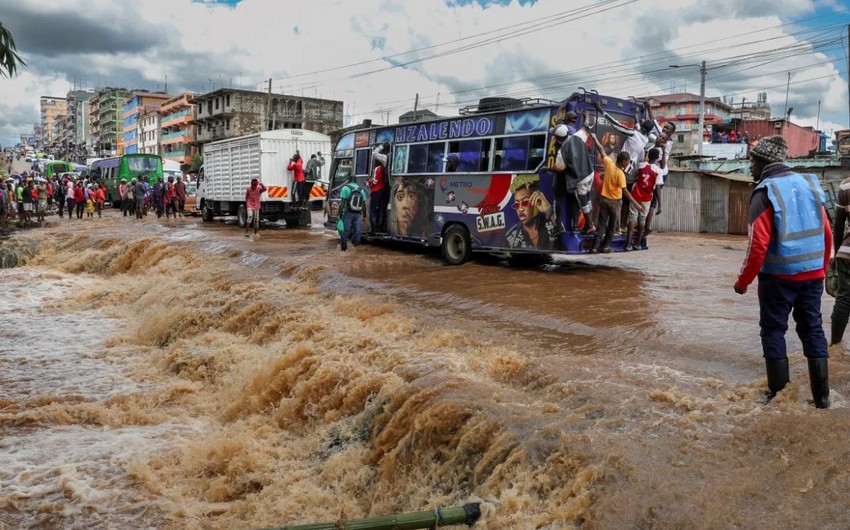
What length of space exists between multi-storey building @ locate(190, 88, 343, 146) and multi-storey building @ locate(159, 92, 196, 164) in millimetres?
3401

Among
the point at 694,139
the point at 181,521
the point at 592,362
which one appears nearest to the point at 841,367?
the point at 592,362

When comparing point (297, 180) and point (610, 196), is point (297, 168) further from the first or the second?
point (610, 196)

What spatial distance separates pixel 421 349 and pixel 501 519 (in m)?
3.23

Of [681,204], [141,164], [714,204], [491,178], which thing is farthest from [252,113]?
[491,178]

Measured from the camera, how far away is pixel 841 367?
5461mm

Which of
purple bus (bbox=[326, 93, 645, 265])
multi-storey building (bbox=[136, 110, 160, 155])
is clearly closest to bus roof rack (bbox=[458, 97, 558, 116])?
purple bus (bbox=[326, 93, 645, 265])

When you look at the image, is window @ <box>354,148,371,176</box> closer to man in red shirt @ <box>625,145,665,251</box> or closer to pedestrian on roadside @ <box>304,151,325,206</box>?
pedestrian on roadside @ <box>304,151,325,206</box>

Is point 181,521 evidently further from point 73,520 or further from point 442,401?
point 442,401

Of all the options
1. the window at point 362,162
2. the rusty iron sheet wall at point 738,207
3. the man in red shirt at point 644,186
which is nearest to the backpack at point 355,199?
the window at point 362,162

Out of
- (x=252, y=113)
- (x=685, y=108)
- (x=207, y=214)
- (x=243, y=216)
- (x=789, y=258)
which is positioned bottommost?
(x=789, y=258)

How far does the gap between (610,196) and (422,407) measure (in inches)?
240

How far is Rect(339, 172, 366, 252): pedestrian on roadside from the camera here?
13.7 meters

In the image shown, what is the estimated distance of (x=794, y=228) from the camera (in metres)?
4.32

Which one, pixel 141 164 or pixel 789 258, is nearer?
pixel 789 258
